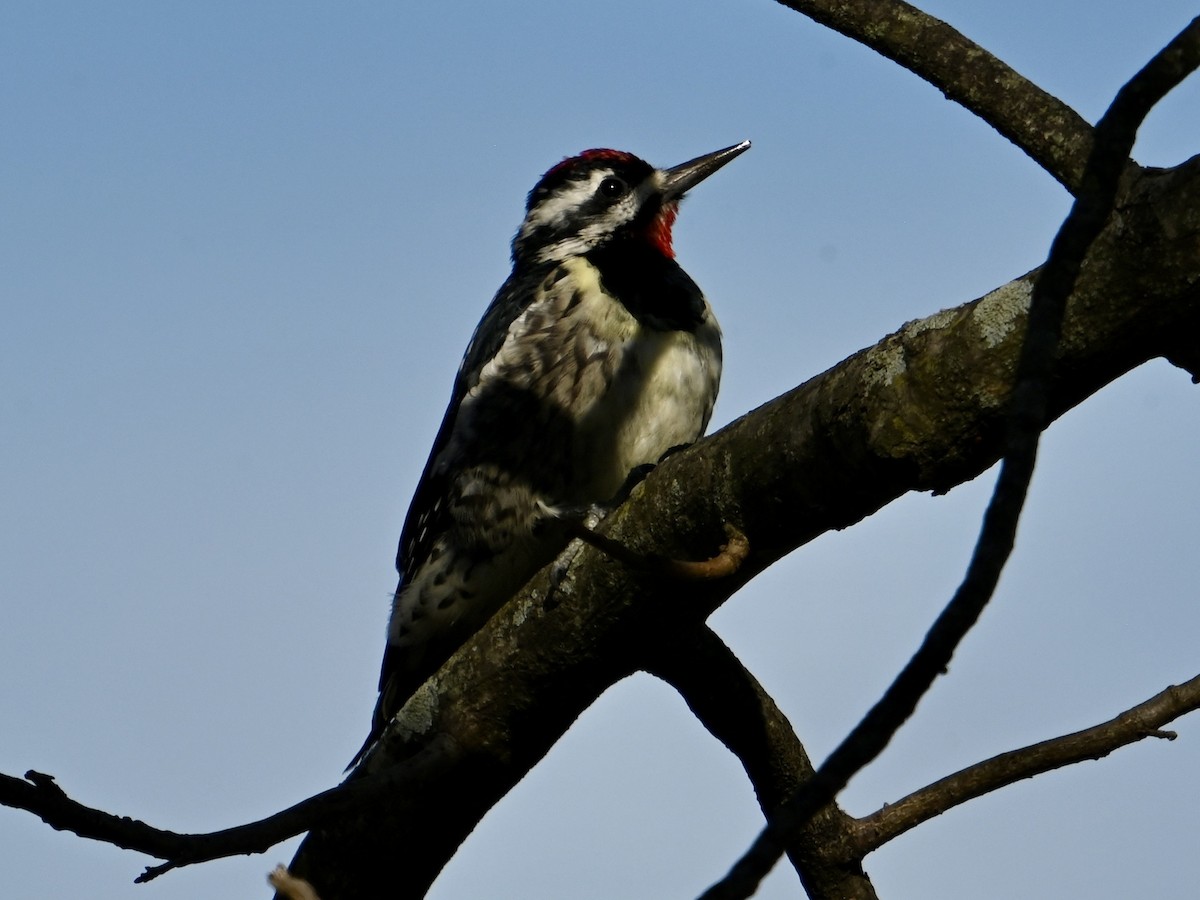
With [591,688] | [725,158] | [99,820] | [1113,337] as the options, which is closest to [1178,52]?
[1113,337]

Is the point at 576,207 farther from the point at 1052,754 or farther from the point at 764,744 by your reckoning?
the point at 1052,754

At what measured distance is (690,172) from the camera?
18.7 feet

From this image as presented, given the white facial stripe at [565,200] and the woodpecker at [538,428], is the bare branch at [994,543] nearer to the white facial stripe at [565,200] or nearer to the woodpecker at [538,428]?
the woodpecker at [538,428]

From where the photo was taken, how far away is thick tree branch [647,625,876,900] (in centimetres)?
323

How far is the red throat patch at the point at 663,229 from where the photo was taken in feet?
18.2

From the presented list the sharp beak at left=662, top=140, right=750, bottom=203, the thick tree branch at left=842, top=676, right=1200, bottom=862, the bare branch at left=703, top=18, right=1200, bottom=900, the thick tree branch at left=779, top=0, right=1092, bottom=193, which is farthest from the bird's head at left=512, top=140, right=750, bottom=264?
the bare branch at left=703, top=18, right=1200, bottom=900

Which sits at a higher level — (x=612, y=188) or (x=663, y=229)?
(x=612, y=188)

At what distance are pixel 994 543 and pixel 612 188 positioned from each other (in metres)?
4.38

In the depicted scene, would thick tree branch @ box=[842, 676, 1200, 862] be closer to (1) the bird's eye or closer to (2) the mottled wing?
(2) the mottled wing

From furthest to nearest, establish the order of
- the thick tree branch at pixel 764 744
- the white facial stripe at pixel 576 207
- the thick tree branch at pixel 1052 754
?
1. the white facial stripe at pixel 576 207
2. the thick tree branch at pixel 764 744
3. the thick tree branch at pixel 1052 754

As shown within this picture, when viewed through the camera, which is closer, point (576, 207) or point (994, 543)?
point (994, 543)

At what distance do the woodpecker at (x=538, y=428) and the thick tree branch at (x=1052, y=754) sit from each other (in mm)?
1549

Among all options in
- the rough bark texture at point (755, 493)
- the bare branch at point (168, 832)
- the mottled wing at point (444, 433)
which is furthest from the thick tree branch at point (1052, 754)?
the mottled wing at point (444, 433)

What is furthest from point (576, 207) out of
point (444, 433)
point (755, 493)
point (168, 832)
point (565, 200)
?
point (168, 832)
